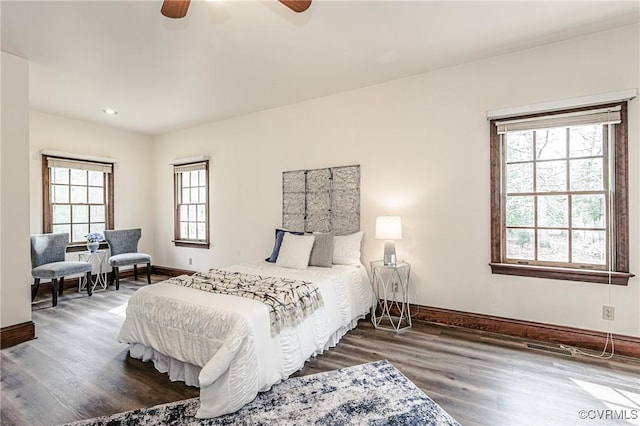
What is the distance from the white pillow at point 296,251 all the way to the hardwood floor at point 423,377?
93 cm

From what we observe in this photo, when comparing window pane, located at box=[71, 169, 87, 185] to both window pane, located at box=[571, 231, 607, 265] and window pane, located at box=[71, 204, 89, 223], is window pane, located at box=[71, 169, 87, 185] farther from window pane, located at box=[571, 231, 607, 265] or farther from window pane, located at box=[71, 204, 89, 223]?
window pane, located at box=[571, 231, 607, 265]

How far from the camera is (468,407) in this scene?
6.49 feet

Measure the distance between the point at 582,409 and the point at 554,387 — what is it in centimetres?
24

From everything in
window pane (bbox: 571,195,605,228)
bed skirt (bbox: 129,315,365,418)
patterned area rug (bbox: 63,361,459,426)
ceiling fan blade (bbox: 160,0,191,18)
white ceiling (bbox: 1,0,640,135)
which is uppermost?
white ceiling (bbox: 1,0,640,135)

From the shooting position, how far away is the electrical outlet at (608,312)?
8.92 ft

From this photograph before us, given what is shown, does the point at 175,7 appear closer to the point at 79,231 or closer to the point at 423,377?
the point at 423,377

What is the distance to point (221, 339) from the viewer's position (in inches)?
81.1

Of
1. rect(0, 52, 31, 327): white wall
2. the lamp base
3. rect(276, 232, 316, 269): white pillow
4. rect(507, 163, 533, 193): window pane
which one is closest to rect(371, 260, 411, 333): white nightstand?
the lamp base

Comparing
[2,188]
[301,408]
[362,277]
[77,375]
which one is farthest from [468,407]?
[2,188]

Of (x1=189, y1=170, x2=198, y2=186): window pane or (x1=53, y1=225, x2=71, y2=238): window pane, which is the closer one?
(x1=53, y1=225, x2=71, y2=238): window pane

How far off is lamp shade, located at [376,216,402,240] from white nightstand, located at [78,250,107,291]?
4623 mm

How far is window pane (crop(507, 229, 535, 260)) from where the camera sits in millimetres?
3078

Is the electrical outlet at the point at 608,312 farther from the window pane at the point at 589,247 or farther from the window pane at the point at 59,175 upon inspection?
the window pane at the point at 59,175

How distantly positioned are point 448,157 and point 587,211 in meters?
1.33
